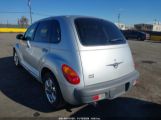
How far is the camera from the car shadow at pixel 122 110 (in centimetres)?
339

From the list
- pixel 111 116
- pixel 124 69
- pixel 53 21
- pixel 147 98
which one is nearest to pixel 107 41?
pixel 124 69

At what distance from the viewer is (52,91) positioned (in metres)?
3.64

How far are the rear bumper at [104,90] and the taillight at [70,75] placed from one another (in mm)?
160

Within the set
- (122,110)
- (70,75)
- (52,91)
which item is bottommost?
(122,110)

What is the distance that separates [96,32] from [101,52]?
464 millimetres

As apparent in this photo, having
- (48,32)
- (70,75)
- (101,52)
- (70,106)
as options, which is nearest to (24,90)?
(70,106)

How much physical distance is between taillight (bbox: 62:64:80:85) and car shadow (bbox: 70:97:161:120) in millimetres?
842

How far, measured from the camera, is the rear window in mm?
3163

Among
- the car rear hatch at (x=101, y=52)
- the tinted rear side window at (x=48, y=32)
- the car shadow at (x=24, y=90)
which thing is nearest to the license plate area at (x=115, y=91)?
the car rear hatch at (x=101, y=52)

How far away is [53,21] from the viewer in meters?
3.69

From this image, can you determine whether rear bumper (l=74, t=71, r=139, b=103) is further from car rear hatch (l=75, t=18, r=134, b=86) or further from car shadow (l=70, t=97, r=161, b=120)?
car shadow (l=70, t=97, r=161, b=120)

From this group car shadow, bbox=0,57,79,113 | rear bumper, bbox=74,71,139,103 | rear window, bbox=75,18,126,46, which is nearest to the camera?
rear bumper, bbox=74,71,139,103

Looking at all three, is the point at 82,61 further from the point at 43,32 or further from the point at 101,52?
the point at 43,32

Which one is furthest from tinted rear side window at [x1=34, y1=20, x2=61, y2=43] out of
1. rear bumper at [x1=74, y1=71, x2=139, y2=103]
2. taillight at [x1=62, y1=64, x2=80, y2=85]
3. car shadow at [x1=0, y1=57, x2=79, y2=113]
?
car shadow at [x1=0, y1=57, x2=79, y2=113]
